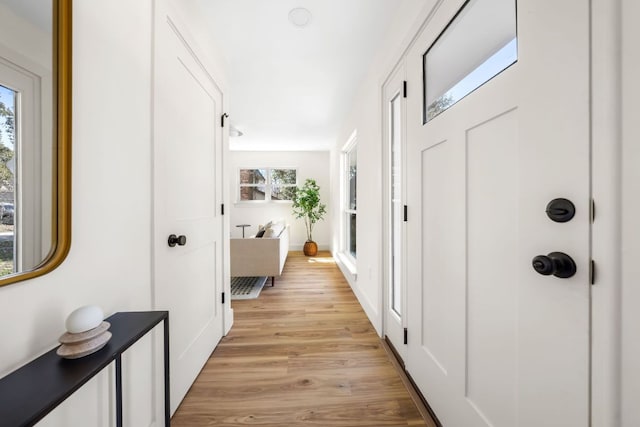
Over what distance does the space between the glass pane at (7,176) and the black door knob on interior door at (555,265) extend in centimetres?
129

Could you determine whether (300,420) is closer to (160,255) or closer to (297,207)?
(160,255)

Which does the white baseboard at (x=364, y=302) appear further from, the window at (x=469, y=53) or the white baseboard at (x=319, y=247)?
the white baseboard at (x=319, y=247)

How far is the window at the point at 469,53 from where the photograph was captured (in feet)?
2.80

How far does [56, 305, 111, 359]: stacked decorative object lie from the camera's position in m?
0.66

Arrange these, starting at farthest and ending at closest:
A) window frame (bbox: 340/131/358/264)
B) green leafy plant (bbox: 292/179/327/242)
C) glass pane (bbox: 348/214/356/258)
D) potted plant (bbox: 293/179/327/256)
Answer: green leafy plant (bbox: 292/179/327/242) → potted plant (bbox: 293/179/327/256) → window frame (bbox: 340/131/358/264) → glass pane (bbox: 348/214/356/258)

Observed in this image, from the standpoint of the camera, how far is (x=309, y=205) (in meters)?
5.46

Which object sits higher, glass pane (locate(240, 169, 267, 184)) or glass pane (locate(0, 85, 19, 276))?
glass pane (locate(240, 169, 267, 184))

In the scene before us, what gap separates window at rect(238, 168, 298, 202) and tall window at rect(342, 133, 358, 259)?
6.22 feet

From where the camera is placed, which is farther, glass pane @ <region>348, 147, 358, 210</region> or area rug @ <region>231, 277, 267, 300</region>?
glass pane @ <region>348, 147, 358, 210</region>

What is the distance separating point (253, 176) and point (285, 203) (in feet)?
3.26

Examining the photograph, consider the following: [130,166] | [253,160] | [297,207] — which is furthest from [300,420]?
[253,160]

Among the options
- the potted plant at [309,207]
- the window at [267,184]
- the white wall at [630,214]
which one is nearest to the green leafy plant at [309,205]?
the potted plant at [309,207]

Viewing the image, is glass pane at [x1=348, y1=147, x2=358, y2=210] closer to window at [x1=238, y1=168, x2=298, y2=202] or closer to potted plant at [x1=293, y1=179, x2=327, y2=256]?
potted plant at [x1=293, y1=179, x2=327, y2=256]

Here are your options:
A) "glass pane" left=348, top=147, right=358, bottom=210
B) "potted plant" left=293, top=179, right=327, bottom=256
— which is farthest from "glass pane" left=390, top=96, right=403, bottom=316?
"potted plant" left=293, top=179, right=327, bottom=256
